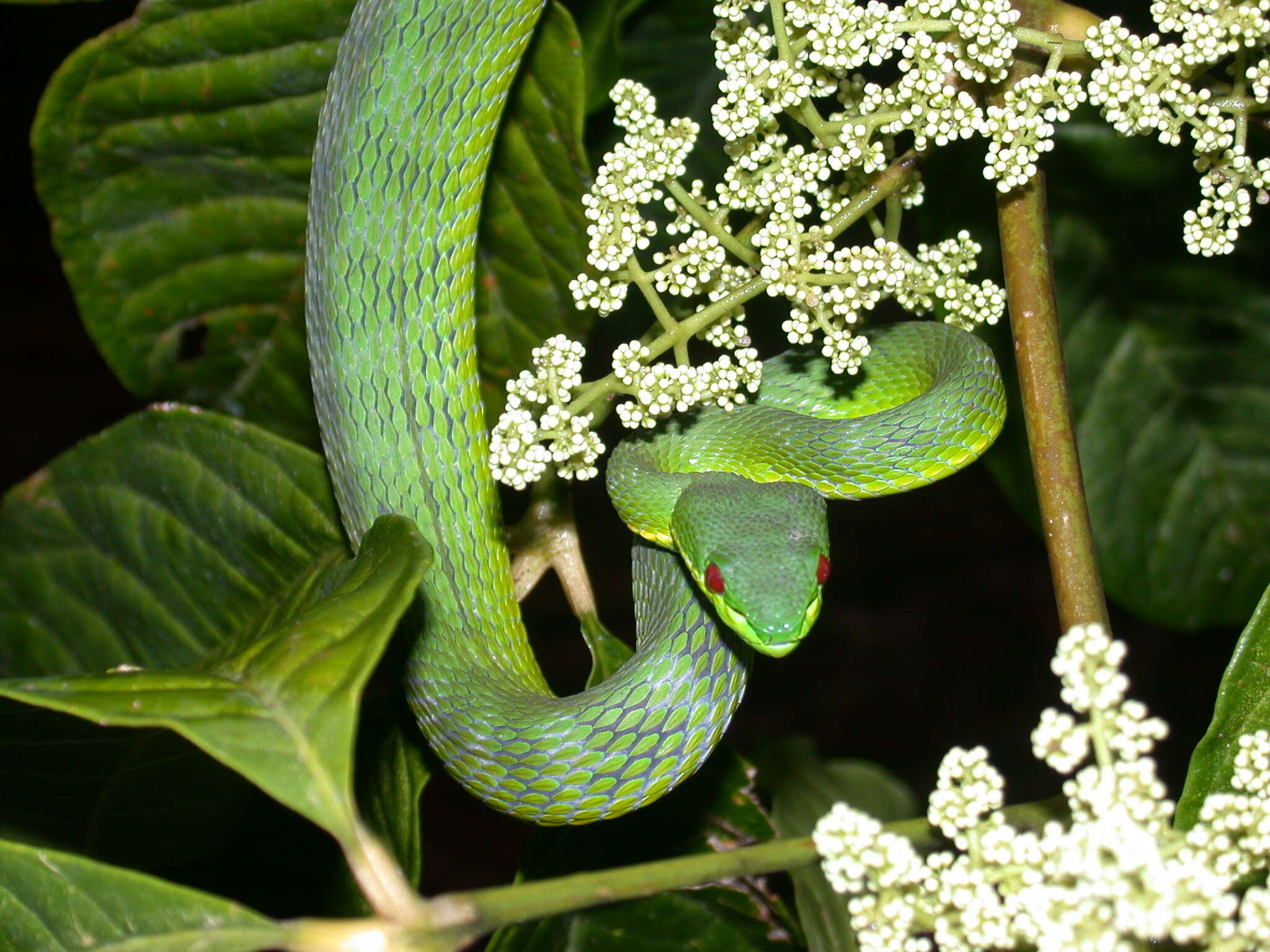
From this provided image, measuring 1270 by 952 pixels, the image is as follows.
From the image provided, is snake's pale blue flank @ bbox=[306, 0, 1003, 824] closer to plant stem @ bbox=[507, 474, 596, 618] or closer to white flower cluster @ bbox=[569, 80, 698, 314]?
plant stem @ bbox=[507, 474, 596, 618]

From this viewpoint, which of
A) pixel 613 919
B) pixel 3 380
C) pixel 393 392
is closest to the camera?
pixel 393 392

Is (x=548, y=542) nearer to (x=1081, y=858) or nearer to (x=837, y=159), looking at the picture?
(x=837, y=159)

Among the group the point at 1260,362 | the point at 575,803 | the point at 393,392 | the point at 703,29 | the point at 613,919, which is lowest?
the point at 613,919

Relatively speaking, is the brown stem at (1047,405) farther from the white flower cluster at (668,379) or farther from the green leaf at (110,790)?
the green leaf at (110,790)

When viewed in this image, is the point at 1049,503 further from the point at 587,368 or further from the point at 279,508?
the point at 587,368

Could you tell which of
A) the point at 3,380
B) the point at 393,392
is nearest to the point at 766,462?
the point at 393,392

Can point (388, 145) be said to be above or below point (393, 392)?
above

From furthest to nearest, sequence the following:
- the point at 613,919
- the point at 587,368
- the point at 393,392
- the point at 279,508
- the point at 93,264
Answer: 1. the point at 587,368
2. the point at 93,264
3. the point at 279,508
4. the point at 613,919
5. the point at 393,392
